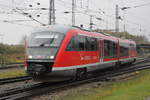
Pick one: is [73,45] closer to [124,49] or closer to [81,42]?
[81,42]

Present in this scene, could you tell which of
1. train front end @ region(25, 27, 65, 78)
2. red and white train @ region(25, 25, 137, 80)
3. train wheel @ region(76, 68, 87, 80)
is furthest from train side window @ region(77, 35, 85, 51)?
train front end @ region(25, 27, 65, 78)

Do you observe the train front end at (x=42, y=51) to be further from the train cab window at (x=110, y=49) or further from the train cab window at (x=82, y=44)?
the train cab window at (x=110, y=49)

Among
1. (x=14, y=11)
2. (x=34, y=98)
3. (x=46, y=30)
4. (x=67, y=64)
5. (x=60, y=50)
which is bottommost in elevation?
(x=34, y=98)

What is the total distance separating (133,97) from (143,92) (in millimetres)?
1140

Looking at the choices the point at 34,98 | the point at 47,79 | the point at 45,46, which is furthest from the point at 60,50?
the point at 34,98

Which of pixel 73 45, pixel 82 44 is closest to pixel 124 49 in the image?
pixel 82 44

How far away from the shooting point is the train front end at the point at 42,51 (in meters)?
10.5

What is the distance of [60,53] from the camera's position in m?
10.8

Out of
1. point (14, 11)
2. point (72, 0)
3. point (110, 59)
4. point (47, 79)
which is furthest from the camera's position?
point (72, 0)

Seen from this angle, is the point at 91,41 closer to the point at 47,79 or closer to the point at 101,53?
the point at 101,53

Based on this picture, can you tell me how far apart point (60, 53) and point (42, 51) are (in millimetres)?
888

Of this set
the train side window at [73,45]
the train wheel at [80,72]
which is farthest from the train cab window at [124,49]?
the train side window at [73,45]

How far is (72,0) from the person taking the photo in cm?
2491

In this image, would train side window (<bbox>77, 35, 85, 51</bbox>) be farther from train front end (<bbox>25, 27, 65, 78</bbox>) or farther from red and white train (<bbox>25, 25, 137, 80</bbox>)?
train front end (<bbox>25, 27, 65, 78</bbox>)
